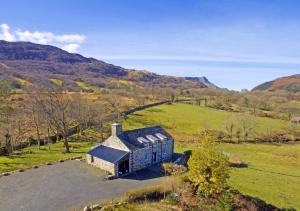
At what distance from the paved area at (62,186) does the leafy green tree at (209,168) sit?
7875 millimetres

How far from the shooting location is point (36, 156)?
53656 millimetres

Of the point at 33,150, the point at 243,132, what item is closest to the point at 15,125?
the point at 33,150

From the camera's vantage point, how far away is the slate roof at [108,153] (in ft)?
145

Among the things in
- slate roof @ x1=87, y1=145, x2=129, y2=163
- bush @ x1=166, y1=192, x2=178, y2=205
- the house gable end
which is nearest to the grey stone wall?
the house gable end

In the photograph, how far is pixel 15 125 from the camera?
65.9m

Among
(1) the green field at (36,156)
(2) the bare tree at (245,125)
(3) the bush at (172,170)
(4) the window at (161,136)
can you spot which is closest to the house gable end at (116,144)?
(3) the bush at (172,170)

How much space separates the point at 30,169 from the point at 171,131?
5018 centimetres

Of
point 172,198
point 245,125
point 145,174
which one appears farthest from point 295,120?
point 172,198

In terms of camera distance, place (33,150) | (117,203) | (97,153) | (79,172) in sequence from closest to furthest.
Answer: (117,203), (79,172), (97,153), (33,150)

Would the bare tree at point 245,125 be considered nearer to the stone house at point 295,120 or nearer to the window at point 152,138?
the stone house at point 295,120

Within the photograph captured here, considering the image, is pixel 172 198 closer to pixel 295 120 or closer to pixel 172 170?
pixel 172 170

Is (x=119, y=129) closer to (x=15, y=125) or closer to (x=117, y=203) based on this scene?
(x=117, y=203)

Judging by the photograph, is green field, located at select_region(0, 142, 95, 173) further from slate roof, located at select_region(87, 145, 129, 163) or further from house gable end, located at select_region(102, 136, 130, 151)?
house gable end, located at select_region(102, 136, 130, 151)

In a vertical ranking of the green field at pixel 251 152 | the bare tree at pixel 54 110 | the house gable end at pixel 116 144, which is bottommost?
the green field at pixel 251 152
